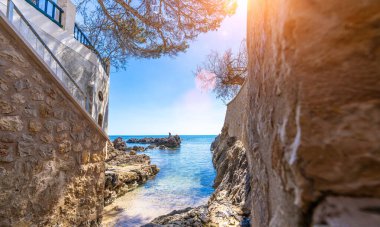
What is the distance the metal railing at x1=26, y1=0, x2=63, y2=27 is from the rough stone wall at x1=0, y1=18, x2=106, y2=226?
4450 millimetres

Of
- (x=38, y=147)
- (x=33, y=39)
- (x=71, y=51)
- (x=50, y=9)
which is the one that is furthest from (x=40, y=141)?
(x=50, y=9)

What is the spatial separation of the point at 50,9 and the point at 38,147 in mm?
5580

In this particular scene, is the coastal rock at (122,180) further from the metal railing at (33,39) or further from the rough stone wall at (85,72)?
the metal railing at (33,39)

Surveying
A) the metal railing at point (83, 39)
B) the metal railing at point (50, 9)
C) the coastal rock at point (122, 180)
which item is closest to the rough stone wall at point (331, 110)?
the metal railing at point (50, 9)

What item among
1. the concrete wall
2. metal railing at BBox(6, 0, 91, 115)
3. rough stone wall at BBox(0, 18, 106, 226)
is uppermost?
the concrete wall

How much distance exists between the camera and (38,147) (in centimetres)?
242

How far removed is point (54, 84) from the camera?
104 inches

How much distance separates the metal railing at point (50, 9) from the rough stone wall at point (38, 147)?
14.6 feet

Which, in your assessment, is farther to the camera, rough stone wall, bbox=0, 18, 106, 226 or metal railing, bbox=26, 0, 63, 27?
metal railing, bbox=26, 0, 63, 27

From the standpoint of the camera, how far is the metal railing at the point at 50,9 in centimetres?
533

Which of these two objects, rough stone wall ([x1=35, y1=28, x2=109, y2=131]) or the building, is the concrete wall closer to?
rough stone wall ([x1=35, y1=28, x2=109, y2=131])

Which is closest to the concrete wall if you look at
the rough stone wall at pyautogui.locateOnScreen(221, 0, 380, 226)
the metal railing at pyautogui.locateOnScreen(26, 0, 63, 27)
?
the metal railing at pyautogui.locateOnScreen(26, 0, 63, 27)

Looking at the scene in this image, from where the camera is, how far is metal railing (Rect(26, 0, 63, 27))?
17.5 ft

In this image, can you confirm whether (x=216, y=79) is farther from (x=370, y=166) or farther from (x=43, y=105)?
(x=370, y=166)
